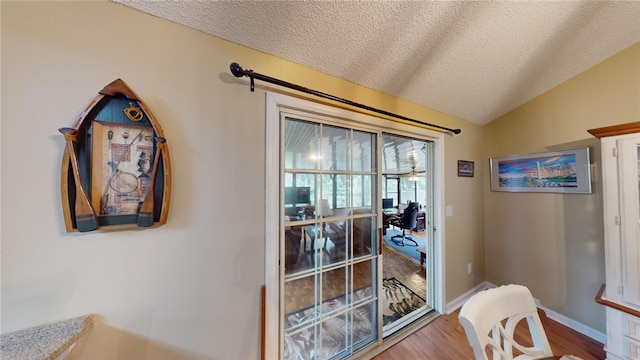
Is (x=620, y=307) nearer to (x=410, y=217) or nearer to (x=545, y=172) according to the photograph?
(x=545, y=172)

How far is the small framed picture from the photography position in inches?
86.4

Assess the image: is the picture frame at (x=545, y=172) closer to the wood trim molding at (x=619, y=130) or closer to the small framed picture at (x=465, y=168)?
the small framed picture at (x=465, y=168)

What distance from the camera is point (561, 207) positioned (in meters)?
1.89

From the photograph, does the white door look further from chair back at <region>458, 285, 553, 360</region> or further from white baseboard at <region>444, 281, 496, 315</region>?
chair back at <region>458, 285, 553, 360</region>

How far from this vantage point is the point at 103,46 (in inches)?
32.0

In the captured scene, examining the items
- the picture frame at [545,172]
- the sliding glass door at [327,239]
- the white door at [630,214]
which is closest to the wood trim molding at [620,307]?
the white door at [630,214]

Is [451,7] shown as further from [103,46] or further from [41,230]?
[41,230]

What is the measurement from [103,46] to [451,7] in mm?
1786

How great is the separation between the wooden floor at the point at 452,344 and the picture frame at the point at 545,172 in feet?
4.33

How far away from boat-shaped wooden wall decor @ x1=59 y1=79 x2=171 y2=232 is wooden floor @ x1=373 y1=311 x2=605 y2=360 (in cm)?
195

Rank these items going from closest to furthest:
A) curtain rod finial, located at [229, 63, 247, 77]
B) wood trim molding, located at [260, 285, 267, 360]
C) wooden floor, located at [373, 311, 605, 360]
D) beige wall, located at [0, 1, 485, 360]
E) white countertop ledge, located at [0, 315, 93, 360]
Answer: white countertop ledge, located at [0, 315, 93, 360]
beige wall, located at [0, 1, 485, 360]
curtain rod finial, located at [229, 63, 247, 77]
wood trim molding, located at [260, 285, 267, 360]
wooden floor, located at [373, 311, 605, 360]

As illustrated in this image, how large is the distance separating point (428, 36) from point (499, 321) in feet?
5.33

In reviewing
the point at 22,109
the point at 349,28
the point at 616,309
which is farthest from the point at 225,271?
the point at 616,309

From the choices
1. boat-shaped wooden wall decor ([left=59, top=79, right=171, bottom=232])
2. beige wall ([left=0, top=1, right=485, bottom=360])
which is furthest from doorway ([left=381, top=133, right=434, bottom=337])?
boat-shaped wooden wall decor ([left=59, top=79, right=171, bottom=232])
